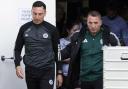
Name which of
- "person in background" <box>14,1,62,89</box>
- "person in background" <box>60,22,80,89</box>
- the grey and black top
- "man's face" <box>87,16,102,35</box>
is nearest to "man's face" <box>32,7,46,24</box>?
"person in background" <box>14,1,62,89</box>

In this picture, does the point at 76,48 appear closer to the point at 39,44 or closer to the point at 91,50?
the point at 91,50

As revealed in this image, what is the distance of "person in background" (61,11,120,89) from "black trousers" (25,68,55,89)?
0.96ft

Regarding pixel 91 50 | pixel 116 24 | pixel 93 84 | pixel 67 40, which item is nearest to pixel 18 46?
pixel 91 50

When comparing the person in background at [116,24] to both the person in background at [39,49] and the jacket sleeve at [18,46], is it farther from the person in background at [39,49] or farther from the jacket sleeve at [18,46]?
the jacket sleeve at [18,46]

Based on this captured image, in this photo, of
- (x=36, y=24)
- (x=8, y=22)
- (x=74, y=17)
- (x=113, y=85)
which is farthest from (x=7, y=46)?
(x=74, y=17)

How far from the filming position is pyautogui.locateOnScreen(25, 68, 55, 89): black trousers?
20.4ft

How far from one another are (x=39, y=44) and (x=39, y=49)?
0.22ft

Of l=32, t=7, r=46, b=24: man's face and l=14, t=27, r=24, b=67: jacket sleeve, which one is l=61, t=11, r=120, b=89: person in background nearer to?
l=32, t=7, r=46, b=24: man's face

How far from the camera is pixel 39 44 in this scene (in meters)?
6.22

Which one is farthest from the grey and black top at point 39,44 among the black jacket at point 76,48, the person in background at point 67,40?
the person in background at point 67,40

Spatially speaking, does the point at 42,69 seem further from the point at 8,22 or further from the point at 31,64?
the point at 8,22

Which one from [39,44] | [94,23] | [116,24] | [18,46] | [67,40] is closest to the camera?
[94,23]

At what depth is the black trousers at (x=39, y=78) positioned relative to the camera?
20.4ft

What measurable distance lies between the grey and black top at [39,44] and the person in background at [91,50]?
0.29 m
